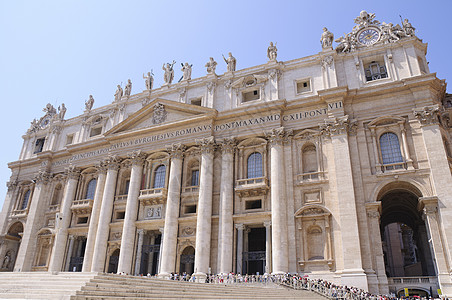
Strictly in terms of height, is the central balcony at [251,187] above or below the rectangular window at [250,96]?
below

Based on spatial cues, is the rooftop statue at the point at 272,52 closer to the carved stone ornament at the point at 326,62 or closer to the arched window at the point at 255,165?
the carved stone ornament at the point at 326,62

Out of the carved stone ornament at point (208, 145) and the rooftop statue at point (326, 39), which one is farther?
the rooftop statue at point (326, 39)

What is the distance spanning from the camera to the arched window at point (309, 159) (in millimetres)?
28098

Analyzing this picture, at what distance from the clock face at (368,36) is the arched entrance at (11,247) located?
3804cm

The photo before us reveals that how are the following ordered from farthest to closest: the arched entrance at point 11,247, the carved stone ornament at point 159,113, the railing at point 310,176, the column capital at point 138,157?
the arched entrance at point 11,247 < the carved stone ornament at point 159,113 < the column capital at point 138,157 < the railing at point 310,176

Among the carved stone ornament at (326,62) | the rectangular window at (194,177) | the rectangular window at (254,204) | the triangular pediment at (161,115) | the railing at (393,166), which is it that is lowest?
the rectangular window at (254,204)

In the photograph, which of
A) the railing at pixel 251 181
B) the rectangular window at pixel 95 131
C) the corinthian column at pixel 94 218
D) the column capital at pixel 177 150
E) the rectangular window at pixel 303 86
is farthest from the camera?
the rectangular window at pixel 95 131

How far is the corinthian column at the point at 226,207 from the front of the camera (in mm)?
26578

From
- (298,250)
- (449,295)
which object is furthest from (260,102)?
(449,295)

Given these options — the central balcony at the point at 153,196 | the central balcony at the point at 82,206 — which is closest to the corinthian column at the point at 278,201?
the central balcony at the point at 153,196

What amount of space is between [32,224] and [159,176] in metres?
14.8

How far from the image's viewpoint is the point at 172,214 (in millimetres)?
29422

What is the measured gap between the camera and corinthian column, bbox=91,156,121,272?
3095cm

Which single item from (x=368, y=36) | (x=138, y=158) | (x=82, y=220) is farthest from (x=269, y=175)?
(x=82, y=220)
